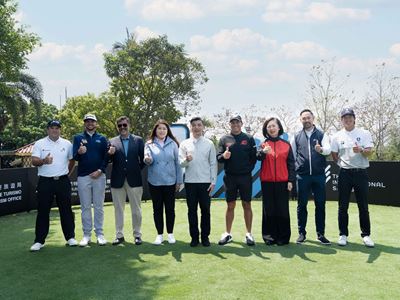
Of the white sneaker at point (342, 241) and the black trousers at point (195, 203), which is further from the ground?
the black trousers at point (195, 203)

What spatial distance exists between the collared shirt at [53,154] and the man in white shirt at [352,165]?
367 centimetres

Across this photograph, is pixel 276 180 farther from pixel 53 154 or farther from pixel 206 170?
pixel 53 154

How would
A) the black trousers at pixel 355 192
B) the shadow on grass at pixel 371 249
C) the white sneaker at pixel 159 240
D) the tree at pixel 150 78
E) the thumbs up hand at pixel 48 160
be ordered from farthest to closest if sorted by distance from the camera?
the tree at pixel 150 78 → the white sneaker at pixel 159 240 → the black trousers at pixel 355 192 → the thumbs up hand at pixel 48 160 → the shadow on grass at pixel 371 249

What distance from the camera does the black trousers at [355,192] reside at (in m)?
5.75

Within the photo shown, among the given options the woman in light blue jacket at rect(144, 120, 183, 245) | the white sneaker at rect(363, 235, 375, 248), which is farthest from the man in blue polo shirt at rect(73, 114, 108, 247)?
the white sneaker at rect(363, 235, 375, 248)

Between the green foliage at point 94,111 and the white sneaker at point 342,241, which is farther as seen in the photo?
the green foliage at point 94,111

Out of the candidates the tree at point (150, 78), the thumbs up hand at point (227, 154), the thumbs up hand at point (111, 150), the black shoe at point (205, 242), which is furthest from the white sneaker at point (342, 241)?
the tree at point (150, 78)

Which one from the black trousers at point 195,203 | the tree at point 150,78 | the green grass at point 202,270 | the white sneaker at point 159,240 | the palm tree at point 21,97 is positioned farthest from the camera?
the tree at point 150,78

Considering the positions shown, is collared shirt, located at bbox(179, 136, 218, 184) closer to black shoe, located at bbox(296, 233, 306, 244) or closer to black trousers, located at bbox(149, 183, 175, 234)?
black trousers, located at bbox(149, 183, 175, 234)

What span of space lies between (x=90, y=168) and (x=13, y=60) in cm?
1034

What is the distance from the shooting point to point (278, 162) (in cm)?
580

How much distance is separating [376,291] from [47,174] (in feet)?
13.8

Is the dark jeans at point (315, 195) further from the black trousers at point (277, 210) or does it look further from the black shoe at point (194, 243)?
the black shoe at point (194, 243)

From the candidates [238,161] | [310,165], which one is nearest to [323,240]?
[310,165]
